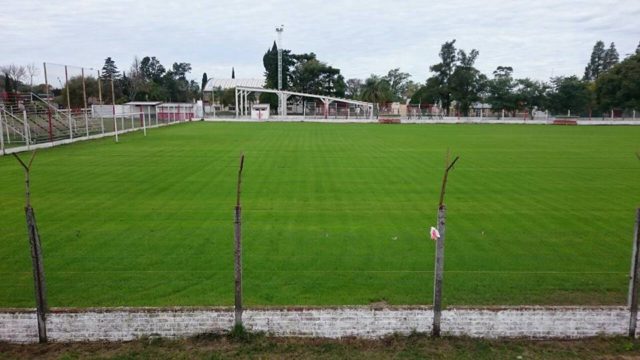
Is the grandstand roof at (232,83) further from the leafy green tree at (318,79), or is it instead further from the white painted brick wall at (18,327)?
the white painted brick wall at (18,327)

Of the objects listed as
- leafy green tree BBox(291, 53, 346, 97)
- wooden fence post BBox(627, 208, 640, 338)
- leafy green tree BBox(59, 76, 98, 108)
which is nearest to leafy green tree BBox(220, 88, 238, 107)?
leafy green tree BBox(291, 53, 346, 97)

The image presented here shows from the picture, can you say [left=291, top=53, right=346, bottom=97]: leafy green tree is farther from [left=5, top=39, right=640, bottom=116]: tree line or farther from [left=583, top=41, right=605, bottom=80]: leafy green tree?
[left=583, top=41, right=605, bottom=80]: leafy green tree

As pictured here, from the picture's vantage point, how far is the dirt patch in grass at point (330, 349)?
190 inches

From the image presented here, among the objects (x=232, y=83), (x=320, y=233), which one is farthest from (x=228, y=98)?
(x=320, y=233)

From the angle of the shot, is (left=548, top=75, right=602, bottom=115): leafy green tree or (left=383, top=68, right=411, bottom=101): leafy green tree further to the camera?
(left=383, top=68, right=411, bottom=101): leafy green tree

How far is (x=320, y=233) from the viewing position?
962 cm

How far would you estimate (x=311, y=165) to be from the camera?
18781mm

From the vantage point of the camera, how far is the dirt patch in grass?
482cm

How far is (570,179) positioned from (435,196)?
5.74m

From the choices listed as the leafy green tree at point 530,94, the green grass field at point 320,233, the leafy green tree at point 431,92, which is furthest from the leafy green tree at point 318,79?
the green grass field at point 320,233

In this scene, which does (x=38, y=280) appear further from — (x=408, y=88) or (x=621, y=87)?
(x=408, y=88)

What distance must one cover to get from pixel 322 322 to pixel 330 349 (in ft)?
0.98

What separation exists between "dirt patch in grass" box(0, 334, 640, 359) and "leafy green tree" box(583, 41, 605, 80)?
12086 cm

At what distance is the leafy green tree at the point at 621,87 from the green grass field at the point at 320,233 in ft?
168
